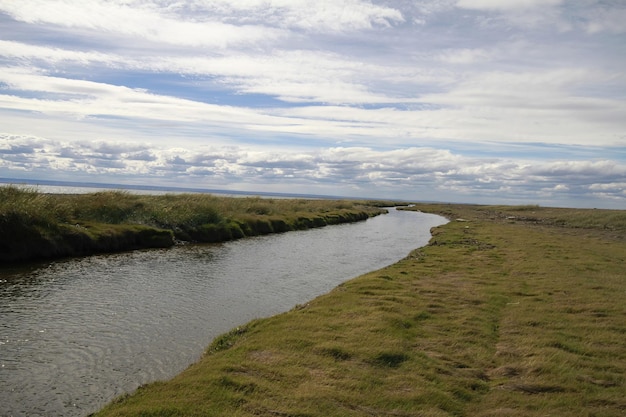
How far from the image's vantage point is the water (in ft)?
41.6

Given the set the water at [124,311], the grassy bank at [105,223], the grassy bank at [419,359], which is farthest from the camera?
the grassy bank at [105,223]

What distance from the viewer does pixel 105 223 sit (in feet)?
143

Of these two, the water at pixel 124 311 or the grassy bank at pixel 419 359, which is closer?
the grassy bank at pixel 419 359

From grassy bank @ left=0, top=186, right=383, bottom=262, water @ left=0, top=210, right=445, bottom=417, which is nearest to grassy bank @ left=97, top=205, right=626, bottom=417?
water @ left=0, top=210, right=445, bottom=417

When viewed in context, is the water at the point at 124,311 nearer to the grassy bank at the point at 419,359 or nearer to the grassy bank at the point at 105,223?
the grassy bank at the point at 419,359

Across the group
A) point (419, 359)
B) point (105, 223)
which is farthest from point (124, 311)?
point (105, 223)

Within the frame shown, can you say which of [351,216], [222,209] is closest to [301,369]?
[222,209]

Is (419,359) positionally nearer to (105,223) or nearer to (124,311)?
(124,311)

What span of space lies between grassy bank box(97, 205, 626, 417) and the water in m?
2.02

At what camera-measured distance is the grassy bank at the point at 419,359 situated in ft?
34.9

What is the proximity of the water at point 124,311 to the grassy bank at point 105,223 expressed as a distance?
9.57 feet

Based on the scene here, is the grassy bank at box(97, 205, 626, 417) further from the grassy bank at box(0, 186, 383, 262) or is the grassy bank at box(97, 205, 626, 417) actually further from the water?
the grassy bank at box(0, 186, 383, 262)

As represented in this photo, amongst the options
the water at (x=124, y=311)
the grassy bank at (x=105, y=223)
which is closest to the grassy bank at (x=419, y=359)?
the water at (x=124, y=311)

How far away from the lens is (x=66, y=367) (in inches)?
539
